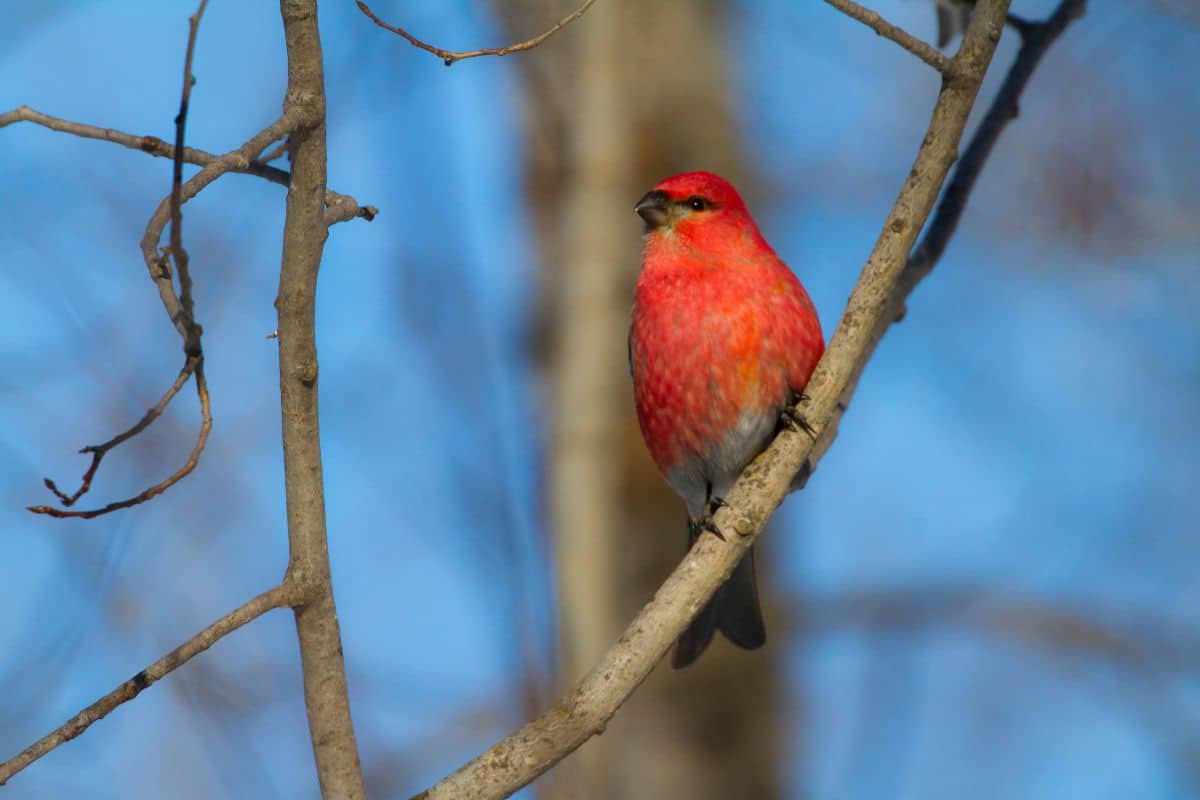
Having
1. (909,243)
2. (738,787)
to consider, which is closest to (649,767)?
(738,787)

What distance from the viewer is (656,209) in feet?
12.9

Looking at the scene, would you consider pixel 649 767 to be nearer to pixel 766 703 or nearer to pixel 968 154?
pixel 766 703

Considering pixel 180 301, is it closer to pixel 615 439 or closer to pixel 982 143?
pixel 982 143

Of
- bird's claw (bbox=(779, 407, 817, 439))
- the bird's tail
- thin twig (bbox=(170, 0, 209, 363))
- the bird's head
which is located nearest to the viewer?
thin twig (bbox=(170, 0, 209, 363))

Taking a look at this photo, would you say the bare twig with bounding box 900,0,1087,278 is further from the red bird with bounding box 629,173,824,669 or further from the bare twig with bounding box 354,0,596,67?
the bare twig with bounding box 354,0,596,67

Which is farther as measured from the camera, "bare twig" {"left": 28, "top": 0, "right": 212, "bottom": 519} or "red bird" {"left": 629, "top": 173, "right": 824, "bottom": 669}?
"red bird" {"left": 629, "top": 173, "right": 824, "bottom": 669}

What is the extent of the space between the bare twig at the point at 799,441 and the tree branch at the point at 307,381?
40 centimetres

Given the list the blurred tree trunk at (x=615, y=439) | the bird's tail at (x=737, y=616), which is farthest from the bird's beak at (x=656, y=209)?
the blurred tree trunk at (x=615, y=439)

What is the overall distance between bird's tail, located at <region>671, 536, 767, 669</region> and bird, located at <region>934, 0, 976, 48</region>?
6.29 feet

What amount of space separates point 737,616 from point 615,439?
1.68 metres

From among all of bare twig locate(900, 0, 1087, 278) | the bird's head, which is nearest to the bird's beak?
the bird's head

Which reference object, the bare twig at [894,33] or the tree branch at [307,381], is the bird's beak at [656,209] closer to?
the bare twig at [894,33]

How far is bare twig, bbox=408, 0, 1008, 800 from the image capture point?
2.29 meters

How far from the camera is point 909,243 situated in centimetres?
265
